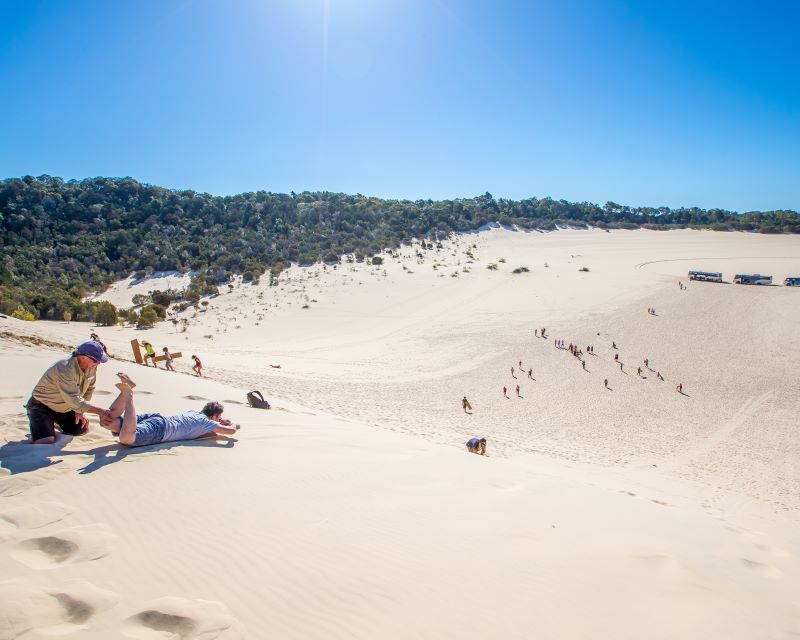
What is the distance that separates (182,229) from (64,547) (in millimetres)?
62453

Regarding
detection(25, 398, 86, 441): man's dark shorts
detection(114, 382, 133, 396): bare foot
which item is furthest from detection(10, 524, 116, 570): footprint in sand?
detection(25, 398, 86, 441): man's dark shorts

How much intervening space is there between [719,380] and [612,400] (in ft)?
23.2

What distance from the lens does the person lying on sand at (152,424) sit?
193 inches

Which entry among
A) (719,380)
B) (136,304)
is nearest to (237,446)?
(719,380)

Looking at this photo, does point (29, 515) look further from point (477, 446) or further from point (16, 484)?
point (477, 446)

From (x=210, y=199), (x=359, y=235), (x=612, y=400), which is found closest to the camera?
(x=612, y=400)

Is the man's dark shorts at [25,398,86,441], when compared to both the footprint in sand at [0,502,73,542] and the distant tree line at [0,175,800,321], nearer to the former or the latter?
the footprint in sand at [0,502,73,542]

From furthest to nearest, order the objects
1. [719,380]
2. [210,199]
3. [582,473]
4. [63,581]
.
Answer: [210,199] → [719,380] → [582,473] → [63,581]

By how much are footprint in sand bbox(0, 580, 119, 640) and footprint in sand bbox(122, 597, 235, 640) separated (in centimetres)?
22

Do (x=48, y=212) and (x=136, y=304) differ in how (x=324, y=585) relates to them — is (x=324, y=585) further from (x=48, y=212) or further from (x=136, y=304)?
(x=48, y=212)

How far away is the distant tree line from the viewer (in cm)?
4312

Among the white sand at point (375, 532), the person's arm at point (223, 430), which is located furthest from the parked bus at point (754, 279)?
the person's arm at point (223, 430)

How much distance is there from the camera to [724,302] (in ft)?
120

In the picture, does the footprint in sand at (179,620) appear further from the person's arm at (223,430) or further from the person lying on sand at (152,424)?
the person's arm at (223,430)
